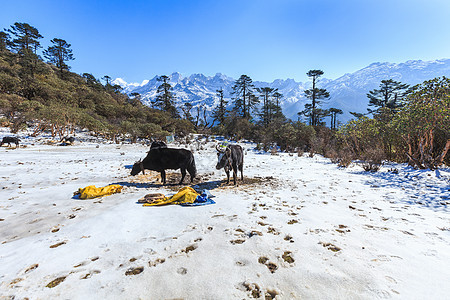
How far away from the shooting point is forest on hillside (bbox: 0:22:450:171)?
27.3ft

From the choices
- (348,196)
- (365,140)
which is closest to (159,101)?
(365,140)

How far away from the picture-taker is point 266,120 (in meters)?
42.8

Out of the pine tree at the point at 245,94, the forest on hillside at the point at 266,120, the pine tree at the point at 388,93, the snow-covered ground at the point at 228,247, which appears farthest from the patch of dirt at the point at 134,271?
the pine tree at the point at 388,93

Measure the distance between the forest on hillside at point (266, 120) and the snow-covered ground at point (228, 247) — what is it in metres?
4.79

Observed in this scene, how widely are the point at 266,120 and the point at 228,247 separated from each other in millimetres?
42396

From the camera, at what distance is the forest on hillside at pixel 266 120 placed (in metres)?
8.33

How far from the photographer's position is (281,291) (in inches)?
74.3

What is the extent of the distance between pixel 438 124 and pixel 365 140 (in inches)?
262

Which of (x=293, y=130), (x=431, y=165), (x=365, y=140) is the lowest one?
(x=431, y=165)

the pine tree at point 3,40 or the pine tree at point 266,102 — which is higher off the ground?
the pine tree at point 3,40

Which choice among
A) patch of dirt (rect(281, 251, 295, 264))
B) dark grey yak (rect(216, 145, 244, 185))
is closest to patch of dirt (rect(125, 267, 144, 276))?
patch of dirt (rect(281, 251, 295, 264))

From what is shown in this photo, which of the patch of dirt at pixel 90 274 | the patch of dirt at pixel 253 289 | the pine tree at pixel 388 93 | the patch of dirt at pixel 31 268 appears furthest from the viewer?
the pine tree at pixel 388 93

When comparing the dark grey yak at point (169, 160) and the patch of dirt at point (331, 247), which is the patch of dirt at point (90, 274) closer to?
the patch of dirt at point (331, 247)

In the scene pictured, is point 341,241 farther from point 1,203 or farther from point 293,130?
point 293,130
